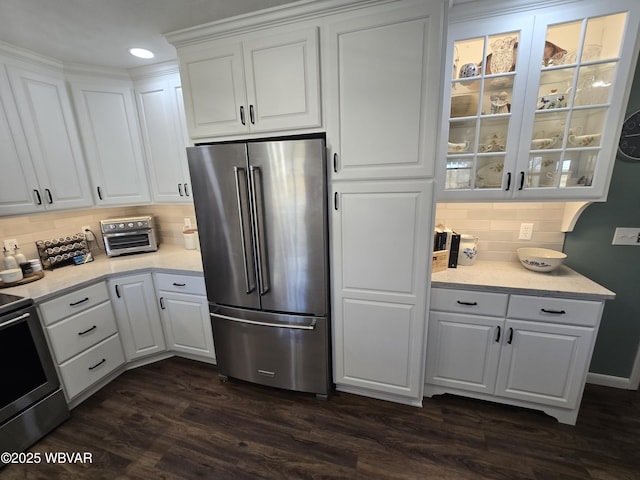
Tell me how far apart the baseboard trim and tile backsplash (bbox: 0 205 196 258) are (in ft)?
12.1

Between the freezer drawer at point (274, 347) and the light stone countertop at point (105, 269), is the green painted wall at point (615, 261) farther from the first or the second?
the light stone countertop at point (105, 269)

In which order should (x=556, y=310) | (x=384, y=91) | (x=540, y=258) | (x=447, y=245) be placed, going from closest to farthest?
(x=384, y=91) < (x=556, y=310) < (x=540, y=258) < (x=447, y=245)

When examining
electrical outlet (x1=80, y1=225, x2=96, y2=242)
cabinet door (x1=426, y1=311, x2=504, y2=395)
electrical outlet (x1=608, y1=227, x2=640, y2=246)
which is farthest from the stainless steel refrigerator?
electrical outlet (x1=608, y1=227, x2=640, y2=246)

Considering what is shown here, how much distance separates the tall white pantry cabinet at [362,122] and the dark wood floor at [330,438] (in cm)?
30

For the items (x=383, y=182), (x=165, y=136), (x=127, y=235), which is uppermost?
(x=165, y=136)

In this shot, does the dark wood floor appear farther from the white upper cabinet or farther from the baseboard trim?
the white upper cabinet

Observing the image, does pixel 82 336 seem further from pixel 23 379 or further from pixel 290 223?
pixel 290 223

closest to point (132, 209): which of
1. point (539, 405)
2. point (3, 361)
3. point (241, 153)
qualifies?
point (3, 361)

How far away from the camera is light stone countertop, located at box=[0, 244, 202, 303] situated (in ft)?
5.90

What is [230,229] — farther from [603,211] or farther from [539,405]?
[603,211]

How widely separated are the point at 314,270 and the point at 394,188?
71 cm

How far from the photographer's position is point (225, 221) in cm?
181

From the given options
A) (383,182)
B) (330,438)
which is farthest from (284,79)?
(330,438)

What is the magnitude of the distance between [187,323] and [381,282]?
66.5 inches
